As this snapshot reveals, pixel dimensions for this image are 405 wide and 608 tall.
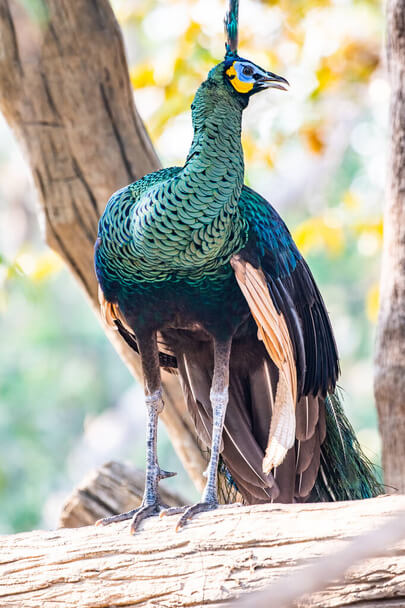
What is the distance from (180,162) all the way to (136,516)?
89.2 inches

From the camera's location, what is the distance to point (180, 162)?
13.5ft

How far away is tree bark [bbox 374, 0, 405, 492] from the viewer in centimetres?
329

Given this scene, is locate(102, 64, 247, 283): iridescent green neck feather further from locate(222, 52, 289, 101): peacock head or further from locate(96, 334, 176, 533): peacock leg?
locate(96, 334, 176, 533): peacock leg

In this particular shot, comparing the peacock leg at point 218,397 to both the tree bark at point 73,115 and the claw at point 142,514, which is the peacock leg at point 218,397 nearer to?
the claw at point 142,514

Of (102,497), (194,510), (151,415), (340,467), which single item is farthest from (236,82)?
(102,497)

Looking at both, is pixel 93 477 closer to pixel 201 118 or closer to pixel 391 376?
pixel 391 376

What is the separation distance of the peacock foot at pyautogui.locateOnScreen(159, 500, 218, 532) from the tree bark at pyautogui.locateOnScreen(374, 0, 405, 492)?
45.8 inches

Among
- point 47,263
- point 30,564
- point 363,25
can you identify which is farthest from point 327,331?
point 363,25

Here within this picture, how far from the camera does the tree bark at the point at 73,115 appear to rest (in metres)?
3.37

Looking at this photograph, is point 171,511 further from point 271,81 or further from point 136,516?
point 271,81

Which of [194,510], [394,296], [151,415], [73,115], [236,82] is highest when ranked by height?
[73,115]

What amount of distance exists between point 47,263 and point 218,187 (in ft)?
7.83

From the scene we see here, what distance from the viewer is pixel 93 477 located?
12.0 ft

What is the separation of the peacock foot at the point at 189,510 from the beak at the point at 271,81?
1440mm
